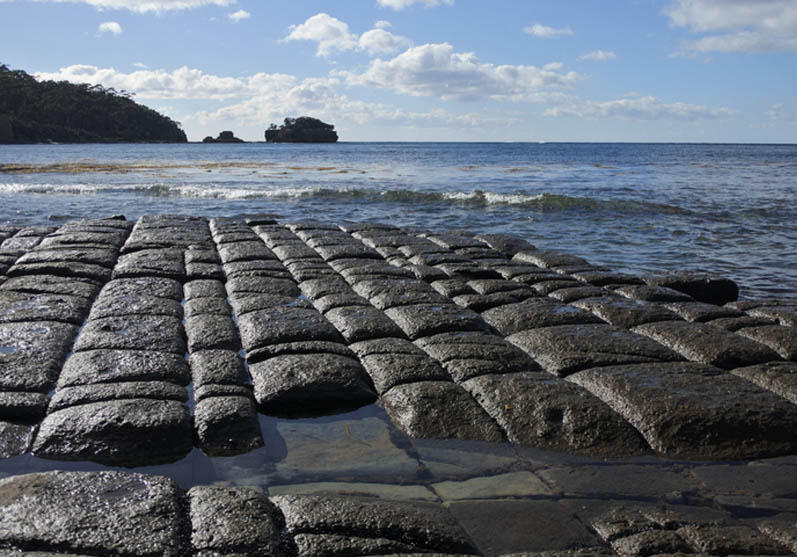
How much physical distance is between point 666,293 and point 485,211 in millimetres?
10921

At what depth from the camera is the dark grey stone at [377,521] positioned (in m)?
2.39

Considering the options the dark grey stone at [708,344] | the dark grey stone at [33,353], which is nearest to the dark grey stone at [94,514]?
the dark grey stone at [33,353]

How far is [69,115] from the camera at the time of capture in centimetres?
9244

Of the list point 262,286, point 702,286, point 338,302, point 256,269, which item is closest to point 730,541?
point 338,302

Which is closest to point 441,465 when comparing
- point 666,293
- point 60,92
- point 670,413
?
point 670,413

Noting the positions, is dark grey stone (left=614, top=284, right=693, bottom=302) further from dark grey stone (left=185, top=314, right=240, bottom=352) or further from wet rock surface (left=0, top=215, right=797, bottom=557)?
dark grey stone (left=185, top=314, right=240, bottom=352)

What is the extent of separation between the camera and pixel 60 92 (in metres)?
95.6

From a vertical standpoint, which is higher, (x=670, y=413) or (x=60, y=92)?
(x=60, y=92)

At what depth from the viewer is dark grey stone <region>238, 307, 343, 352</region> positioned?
4.53 metres

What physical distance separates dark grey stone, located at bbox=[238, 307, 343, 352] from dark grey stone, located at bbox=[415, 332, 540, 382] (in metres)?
0.66

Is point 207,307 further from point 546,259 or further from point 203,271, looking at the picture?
point 546,259

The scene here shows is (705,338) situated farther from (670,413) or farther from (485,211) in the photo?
(485,211)

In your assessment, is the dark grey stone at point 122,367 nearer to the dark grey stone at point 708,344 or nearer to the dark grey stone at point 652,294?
the dark grey stone at point 708,344

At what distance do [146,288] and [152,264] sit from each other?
3.31ft
